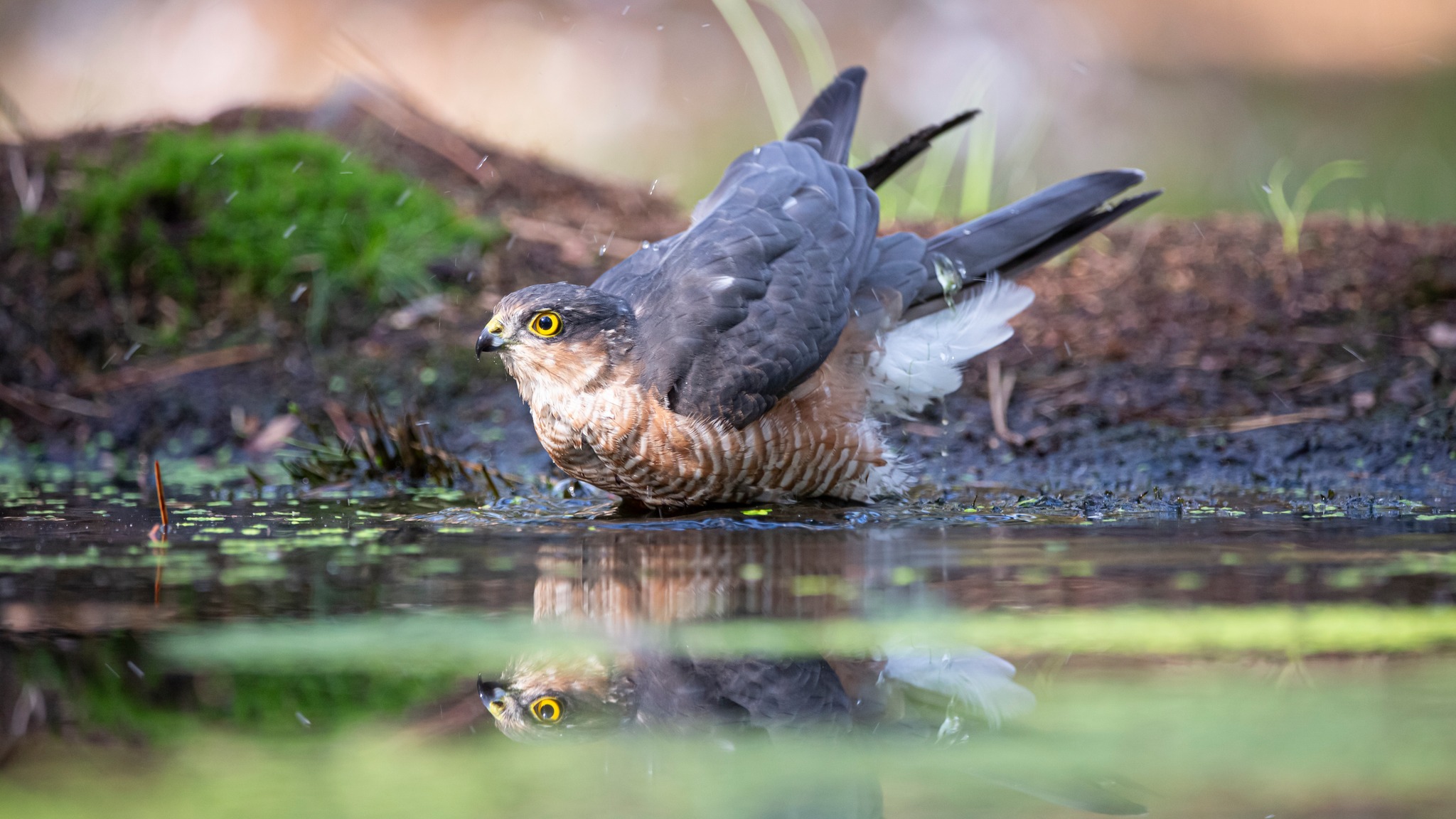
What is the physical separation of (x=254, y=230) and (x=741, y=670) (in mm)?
5355

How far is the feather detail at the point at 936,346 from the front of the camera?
4285 mm

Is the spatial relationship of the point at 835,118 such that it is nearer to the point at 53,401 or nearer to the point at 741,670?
the point at 741,670

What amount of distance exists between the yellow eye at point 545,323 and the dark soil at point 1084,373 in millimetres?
1116

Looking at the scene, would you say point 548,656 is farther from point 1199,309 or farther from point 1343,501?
point 1199,309

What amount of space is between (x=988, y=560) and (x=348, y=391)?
3.62m

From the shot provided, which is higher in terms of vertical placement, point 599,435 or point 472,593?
point 599,435

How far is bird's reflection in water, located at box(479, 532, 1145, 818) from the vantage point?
4.86 feet

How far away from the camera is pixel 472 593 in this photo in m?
2.56

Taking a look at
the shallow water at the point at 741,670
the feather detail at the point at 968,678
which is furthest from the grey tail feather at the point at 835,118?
the feather detail at the point at 968,678

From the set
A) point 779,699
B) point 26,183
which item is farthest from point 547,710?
point 26,183

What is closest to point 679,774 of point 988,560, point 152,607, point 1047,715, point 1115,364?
point 1047,715

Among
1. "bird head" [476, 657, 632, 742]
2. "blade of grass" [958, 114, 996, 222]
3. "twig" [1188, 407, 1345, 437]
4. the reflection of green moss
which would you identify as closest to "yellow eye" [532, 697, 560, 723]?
"bird head" [476, 657, 632, 742]

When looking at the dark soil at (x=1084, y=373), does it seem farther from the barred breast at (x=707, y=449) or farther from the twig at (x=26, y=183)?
the barred breast at (x=707, y=449)

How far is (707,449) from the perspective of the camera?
3.60 m
